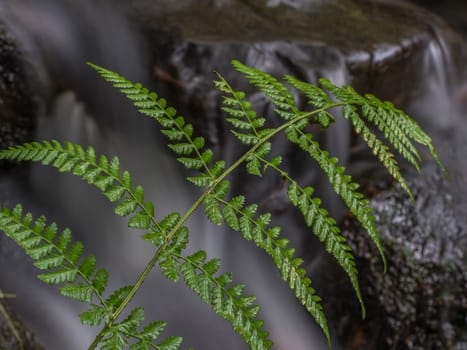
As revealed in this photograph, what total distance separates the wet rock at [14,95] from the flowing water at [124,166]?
0.33 ft

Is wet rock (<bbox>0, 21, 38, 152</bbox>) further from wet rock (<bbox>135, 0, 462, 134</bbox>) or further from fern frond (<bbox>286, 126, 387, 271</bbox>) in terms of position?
fern frond (<bbox>286, 126, 387, 271</bbox>)

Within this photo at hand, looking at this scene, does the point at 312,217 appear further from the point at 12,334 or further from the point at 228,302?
the point at 12,334

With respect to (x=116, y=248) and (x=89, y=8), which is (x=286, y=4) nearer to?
(x=89, y=8)

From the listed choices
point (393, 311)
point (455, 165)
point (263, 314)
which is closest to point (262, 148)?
point (393, 311)

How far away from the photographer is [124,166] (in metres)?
3.93

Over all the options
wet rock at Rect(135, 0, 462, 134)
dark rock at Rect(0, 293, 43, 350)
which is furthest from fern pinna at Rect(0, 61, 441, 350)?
wet rock at Rect(135, 0, 462, 134)

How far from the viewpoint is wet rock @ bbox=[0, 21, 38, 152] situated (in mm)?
3449

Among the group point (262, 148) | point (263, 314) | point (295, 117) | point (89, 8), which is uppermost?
point (89, 8)

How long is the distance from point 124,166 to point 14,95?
37.9 inches

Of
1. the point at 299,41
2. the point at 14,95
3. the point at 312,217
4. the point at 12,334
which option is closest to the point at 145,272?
the point at 312,217

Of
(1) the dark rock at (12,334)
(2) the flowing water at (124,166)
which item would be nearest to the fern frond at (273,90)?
(1) the dark rock at (12,334)

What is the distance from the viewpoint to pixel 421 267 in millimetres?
3082

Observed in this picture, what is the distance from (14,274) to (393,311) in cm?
254

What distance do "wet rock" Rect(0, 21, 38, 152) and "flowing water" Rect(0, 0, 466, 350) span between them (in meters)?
0.10
